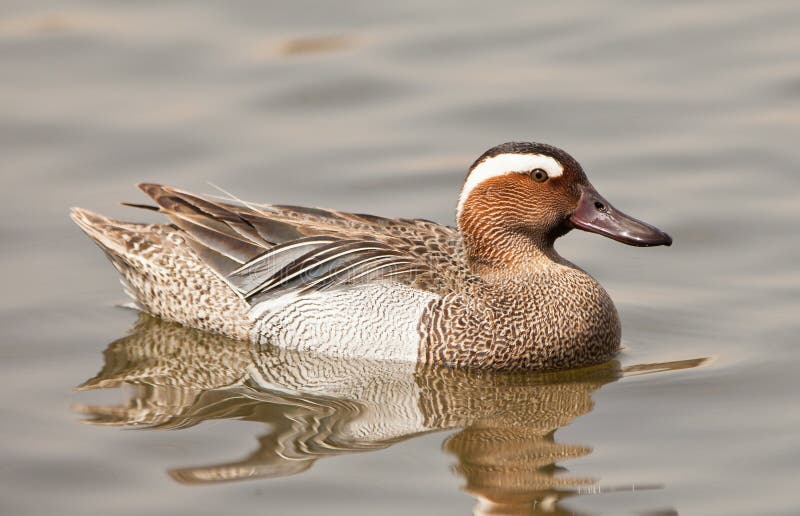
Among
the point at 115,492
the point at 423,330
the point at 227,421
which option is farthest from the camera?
the point at 423,330

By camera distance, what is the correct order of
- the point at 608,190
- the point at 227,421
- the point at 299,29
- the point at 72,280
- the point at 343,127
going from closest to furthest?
the point at 227,421 < the point at 72,280 < the point at 608,190 < the point at 343,127 < the point at 299,29

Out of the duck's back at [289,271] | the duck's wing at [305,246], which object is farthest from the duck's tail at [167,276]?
the duck's wing at [305,246]

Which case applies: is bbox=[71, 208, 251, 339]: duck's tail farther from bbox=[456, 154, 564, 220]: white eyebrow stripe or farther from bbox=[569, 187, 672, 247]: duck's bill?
bbox=[569, 187, 672, 247]: duck's bill

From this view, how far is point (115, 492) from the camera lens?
307 inches

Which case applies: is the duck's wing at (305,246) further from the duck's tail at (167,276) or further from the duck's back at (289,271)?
the duck's tail at (167,276)

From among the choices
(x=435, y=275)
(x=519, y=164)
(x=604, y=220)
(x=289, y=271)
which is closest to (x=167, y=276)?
(x=289, y=271)

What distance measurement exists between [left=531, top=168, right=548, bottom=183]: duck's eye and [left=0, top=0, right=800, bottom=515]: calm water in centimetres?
117

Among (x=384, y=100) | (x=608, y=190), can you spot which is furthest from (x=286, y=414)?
(x=384, y=100)

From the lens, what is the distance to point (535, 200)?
932 centimetres

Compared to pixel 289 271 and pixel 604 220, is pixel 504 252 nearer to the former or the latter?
pixel 604 220

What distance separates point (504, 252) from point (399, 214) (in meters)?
1.89

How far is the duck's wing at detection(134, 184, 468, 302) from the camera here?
9.48m

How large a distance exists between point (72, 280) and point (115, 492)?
3.11 meters

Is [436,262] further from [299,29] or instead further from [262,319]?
[299,29]
